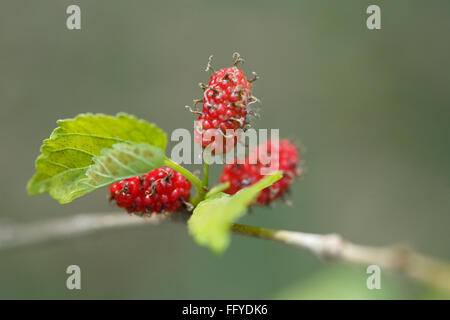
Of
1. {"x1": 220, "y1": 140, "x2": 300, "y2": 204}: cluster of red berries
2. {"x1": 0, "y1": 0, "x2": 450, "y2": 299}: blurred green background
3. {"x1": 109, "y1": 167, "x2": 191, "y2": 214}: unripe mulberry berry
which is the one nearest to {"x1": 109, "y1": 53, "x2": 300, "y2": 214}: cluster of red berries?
{"x1": 109, "y1": 167, "x2": 191, "y2": 214}: unripe mulberry berry

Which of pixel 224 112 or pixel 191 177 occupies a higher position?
pixel 224 112

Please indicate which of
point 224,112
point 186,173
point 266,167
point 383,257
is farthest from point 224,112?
point 383,257

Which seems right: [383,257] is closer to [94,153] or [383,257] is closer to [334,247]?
[334,247]

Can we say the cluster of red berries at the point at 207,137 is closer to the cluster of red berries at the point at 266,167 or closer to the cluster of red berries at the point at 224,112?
the cluster of red berries at the point at 224,112

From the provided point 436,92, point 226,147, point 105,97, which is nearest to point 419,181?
point 436,92

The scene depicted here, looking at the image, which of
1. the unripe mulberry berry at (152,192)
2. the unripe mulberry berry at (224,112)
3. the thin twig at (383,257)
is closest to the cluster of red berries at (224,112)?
the unripe mulberry berry at (224,112)

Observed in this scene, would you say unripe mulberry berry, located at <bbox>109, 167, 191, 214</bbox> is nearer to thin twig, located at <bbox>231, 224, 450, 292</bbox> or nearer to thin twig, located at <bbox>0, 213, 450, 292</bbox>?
thin twig, located at <bbox>0, 213, 450, 292</bbox>
